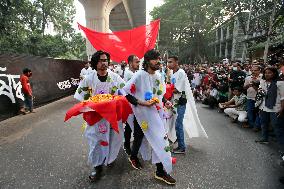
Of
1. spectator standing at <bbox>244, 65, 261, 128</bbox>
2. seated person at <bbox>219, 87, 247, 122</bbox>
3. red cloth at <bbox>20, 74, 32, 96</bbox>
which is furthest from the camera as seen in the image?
red cloth at <bbox>20, 74, 32, 96</bbox>

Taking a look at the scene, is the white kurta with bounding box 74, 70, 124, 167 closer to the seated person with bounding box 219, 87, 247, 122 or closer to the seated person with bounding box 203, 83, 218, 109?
the seated person with bounding box 219, 87, 247, 122

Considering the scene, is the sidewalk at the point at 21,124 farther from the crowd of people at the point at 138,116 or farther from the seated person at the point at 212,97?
the seated person at the point at 212,97

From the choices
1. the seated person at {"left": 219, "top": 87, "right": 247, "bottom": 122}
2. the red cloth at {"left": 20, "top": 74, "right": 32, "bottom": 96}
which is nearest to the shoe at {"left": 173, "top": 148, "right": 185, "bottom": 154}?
the seated person at {"left": 219, "top": 87, "right": 247, "bottom": 122}

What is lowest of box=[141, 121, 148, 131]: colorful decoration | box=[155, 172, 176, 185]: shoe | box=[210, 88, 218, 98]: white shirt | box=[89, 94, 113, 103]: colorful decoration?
box=[155, 172, 176, 185]: shoe

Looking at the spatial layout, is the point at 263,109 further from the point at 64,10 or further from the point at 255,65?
the point at 64,10

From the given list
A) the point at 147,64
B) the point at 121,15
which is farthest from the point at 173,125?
the point at 121,15

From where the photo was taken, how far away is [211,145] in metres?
6.16

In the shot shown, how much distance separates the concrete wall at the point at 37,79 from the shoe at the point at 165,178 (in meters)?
6.24

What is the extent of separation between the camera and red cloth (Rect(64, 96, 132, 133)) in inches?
159

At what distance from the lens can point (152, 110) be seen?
425 cm

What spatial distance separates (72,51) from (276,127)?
40.5m

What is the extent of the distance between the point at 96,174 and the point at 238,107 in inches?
242

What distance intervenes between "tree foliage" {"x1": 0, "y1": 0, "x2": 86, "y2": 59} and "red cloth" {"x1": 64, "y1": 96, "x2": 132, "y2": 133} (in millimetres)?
22950

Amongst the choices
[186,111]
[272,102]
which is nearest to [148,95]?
[186,111]
